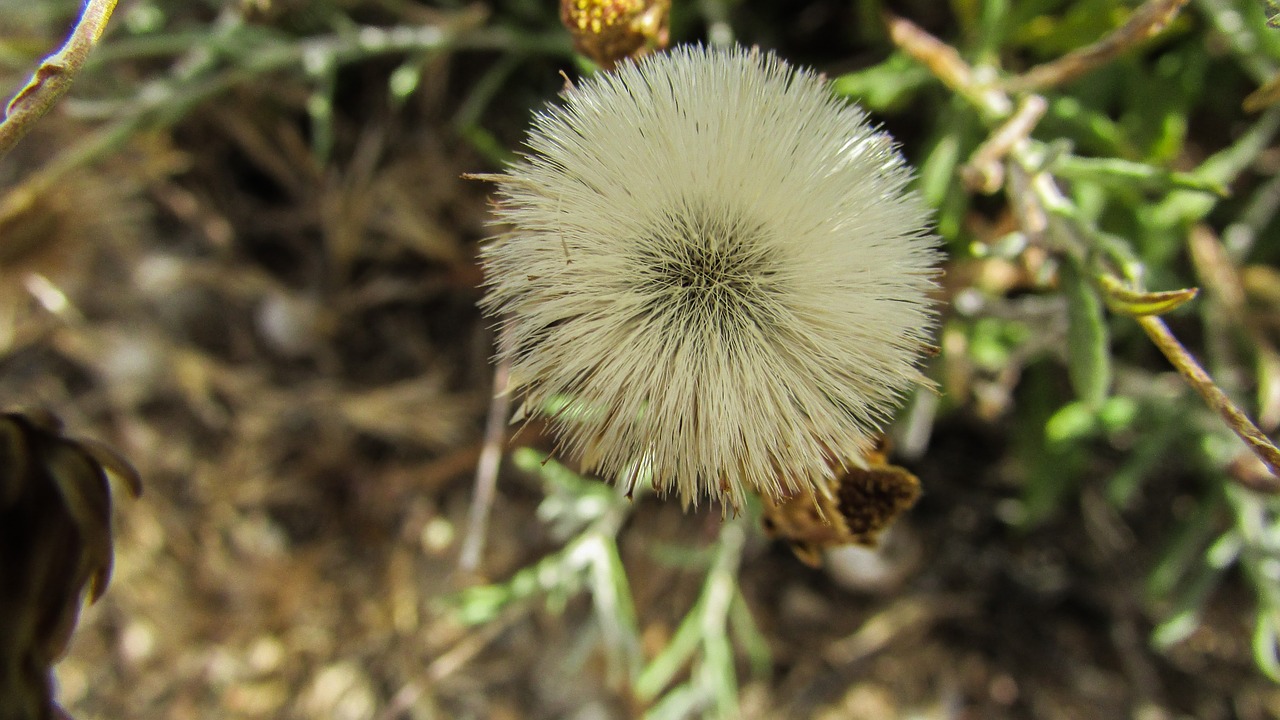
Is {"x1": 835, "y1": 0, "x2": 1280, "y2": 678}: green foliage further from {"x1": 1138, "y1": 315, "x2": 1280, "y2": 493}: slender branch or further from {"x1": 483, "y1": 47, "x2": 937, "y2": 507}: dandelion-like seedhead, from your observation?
{"x1": 483, "y1": 47, "x2": 937, "y2": 507}: dandelion-like seedhead

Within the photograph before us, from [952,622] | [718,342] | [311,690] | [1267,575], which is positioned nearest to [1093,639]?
[952,622]

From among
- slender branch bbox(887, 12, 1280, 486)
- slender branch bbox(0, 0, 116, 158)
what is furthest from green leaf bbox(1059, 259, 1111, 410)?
slender branch bbox(0, 0, 116, 158)

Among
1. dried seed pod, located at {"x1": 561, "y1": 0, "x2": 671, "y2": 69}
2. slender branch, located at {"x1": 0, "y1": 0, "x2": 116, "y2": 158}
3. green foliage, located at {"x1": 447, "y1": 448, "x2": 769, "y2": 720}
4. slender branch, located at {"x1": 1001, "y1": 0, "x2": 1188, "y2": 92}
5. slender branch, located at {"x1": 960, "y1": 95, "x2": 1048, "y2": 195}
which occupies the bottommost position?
green foliage, located at {"x1": 447, "y1": 448, "x2": 769, "y2": 720}

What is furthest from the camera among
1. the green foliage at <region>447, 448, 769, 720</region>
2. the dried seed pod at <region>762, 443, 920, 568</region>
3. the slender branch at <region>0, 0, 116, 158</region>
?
the green foliage at <region>447, 448, 769, 720</region>

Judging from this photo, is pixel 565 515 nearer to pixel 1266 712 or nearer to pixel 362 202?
pixel 362 202

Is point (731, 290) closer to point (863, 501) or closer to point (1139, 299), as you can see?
point (863, 501)

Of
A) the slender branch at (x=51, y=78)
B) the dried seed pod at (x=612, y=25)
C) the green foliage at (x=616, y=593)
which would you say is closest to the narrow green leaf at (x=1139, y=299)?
the dried seed pod at (x=612, y=25)

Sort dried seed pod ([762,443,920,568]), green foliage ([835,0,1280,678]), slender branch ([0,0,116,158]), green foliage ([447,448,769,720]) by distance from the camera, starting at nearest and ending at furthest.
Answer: slender branch ([0,0,116,158]), dried seed pod ([762,443,920,568]), green foliage ([835,0,1280,678]), green foliage ([447,448,769,720])

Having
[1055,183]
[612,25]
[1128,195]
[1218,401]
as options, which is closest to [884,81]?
[1055,183]
